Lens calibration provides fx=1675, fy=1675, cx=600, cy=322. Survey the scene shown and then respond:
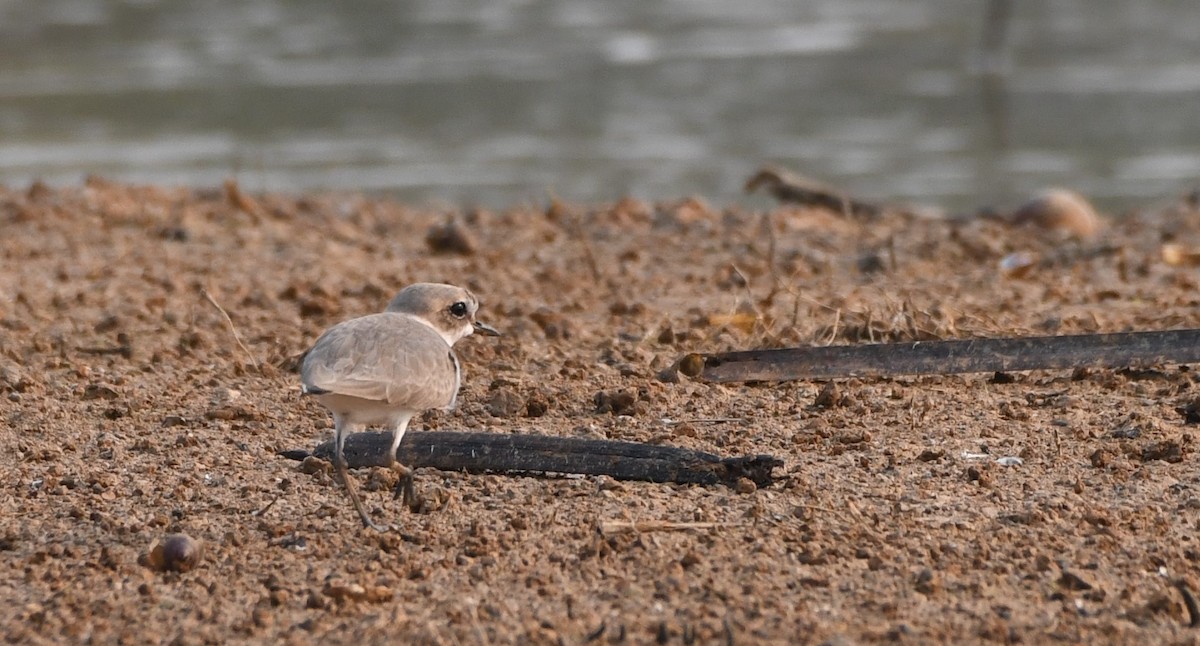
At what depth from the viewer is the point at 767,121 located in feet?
50.5

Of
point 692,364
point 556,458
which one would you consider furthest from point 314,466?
point 692,364

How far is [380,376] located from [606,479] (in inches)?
27.2

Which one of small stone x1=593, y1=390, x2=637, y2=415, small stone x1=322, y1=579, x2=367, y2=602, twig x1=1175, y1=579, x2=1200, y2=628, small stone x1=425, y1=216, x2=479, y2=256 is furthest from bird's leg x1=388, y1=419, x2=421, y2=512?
small stone x1=425, y1=216, x2=479, y2=256

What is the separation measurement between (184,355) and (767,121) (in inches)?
392

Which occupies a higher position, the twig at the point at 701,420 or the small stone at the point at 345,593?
the twig at the point at 701,420

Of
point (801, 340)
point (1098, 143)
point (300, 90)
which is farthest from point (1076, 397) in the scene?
point (300, 90)

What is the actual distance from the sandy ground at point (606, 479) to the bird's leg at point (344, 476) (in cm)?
7

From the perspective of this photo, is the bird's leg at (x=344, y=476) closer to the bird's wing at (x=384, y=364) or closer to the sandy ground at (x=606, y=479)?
the sandy ground at (x=606, y=479)

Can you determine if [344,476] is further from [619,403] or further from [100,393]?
[100,393]

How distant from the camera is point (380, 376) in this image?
441 centimetres

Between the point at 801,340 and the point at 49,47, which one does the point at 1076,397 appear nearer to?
the point at 801,340

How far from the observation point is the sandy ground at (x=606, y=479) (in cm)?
383

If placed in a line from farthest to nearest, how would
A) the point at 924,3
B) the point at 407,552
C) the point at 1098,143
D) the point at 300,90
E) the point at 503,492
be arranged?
the point at 924,3, the point at 300,90, the point at 1098,143, the point at 503,492, the point at 407,552

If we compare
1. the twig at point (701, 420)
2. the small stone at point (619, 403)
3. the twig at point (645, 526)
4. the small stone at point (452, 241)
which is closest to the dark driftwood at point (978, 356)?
the twig at point (701, 420)
